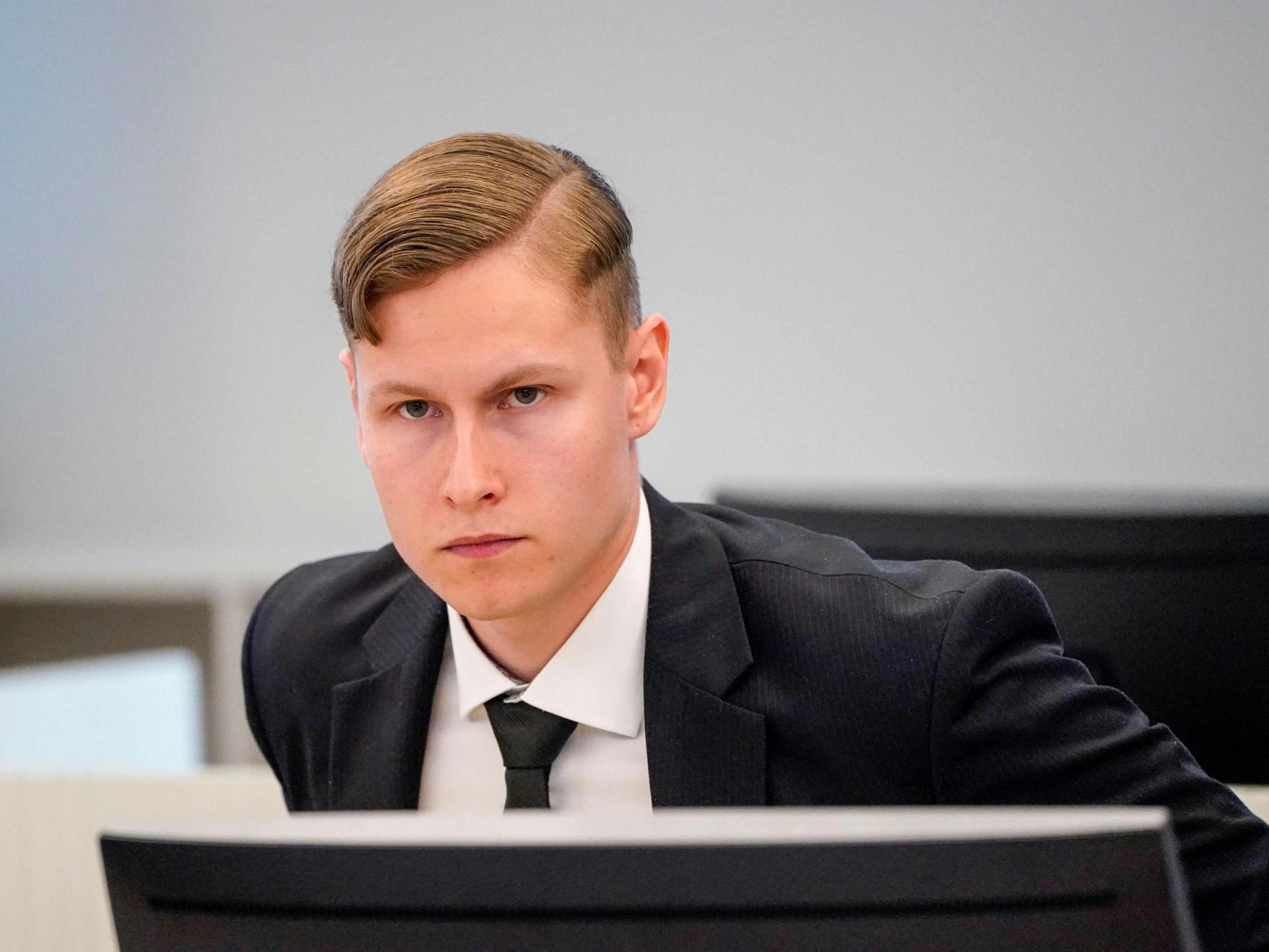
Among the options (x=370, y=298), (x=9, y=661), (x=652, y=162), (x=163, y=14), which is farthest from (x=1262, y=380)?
(x=9, y=661)

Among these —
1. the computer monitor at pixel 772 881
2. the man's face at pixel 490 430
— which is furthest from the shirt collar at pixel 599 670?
the computer monitor at pixel 772 881

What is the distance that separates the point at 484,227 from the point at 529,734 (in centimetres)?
47

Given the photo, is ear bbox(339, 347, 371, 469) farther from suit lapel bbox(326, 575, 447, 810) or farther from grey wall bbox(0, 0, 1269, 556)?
grey wall bbox(0, 0, 1269, 556)

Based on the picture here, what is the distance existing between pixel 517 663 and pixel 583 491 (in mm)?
249

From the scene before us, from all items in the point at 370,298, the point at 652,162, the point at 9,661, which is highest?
the point at 652,162

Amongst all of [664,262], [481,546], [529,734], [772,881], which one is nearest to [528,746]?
[529,734]

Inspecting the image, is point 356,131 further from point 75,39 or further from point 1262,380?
point 1262,380

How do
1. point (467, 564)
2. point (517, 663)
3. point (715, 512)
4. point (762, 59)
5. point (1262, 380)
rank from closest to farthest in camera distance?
point (467, 564) → point (517, 663) → point (715, 512) → point (1262, 380) → point (762, 59)

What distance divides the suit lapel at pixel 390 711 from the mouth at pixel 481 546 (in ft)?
0.87

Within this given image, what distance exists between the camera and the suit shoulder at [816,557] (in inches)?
49.7

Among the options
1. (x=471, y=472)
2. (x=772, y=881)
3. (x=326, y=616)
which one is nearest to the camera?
(x=772, y=881)

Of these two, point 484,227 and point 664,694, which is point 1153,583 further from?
point 484,227

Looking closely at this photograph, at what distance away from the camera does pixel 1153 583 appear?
1534mm

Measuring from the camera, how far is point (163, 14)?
326cm
